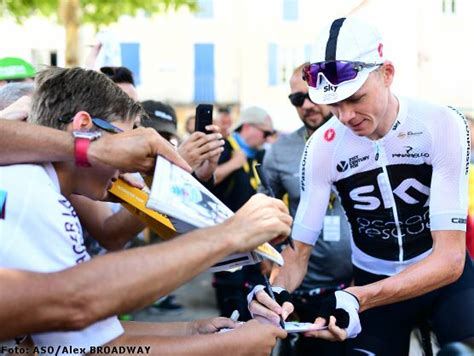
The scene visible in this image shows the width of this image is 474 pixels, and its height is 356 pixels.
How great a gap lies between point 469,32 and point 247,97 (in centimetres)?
1186

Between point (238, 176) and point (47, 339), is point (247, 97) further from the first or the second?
point (47, 339)

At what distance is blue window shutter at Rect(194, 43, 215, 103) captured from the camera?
35375mm

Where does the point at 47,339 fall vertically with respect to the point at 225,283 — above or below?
above

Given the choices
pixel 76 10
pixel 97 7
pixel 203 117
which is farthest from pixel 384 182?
pixel 97 7

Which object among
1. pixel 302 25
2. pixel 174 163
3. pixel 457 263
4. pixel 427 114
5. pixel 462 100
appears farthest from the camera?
pixel 302 25

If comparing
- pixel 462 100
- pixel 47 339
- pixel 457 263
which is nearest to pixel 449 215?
pixel 457 263

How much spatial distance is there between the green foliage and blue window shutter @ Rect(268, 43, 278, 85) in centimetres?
1894

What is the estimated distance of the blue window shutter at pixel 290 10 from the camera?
33.7 meters

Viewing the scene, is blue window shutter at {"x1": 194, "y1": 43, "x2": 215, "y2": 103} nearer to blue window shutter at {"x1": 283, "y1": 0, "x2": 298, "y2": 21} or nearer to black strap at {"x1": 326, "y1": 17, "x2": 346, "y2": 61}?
blue window shutter at {"x1": 283, "y1": 0, "x2": 298, "y2": 21}

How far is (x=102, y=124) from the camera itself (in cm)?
234

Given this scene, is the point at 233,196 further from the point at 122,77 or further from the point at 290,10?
the point at 290,10

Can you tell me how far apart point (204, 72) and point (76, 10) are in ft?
79.6

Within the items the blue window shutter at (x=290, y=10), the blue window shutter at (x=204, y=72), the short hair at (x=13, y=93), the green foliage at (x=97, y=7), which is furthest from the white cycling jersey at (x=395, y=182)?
the blue window shutter at (x=204, y=72)

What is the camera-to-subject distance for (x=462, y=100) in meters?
24.7
